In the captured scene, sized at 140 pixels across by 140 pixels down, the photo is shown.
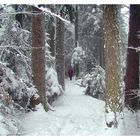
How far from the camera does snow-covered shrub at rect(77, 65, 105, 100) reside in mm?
11062

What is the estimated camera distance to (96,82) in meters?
11.8

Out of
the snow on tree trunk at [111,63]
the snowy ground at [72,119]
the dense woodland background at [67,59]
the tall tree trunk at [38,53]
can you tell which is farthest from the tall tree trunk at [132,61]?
the tall tree trunk at [38,53]

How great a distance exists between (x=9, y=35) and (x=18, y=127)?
2.60 m

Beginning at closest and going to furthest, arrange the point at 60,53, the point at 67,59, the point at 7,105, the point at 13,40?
the point at 7,105 < the point at 13,40 < the point at 67,59 < the point at 60,53

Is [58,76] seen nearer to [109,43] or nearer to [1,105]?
[109,43]

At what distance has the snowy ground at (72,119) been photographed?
28.9ft

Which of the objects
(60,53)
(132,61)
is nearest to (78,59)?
(60,53)

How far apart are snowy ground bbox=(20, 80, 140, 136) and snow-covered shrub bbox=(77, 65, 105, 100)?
0.83m

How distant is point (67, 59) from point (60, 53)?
61 cm

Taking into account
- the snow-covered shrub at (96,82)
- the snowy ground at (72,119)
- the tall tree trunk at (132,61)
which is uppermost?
the tall tree trunk at (132,61)

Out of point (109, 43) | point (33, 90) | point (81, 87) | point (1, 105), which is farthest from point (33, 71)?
point (1, 105)

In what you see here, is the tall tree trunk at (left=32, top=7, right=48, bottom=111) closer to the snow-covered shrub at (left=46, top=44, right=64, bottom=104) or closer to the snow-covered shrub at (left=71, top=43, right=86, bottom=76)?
the snow-covered shrub at (left=46, top=44, right=64, bottom=104)

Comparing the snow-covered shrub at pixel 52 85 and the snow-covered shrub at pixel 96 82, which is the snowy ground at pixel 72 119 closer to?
the snow-covered shrub at pixel 52 85

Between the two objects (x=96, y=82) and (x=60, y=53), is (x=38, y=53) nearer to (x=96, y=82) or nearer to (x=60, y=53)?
A: (x=60, y=53)
